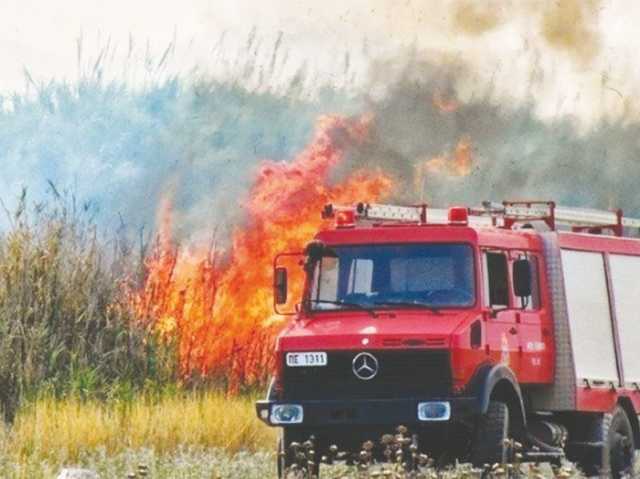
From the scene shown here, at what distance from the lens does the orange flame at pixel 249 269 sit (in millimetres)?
25672

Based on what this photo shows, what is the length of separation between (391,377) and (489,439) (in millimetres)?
1021

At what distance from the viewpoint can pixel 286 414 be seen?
66.3ft

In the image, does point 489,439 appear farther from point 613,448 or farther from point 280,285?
point 613,448

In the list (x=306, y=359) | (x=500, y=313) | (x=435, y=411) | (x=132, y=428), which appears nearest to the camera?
(x=435, y=411)

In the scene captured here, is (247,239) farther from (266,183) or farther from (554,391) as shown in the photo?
(554,391)

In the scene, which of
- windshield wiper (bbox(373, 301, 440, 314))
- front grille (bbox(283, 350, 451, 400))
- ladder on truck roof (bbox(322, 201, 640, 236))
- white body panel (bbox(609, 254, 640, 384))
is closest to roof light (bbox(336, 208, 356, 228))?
ladder on truck roof (bbox(322, 201, 640, 236))

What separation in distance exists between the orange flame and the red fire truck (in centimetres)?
438

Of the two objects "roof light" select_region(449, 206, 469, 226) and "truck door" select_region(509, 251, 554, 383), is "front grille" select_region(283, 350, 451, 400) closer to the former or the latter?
"truck door" select_region(509, 251, 554, 383)

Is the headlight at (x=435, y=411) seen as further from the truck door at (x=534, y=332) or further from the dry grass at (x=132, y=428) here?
the dry grass at (x=132, y=428)

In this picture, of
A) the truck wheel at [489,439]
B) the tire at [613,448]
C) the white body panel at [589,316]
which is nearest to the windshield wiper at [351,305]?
the truck wheel at [489,439]

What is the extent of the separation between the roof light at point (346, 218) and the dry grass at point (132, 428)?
8.74 feet

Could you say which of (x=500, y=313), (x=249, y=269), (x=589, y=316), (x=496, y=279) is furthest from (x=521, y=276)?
(x=249, y=269)

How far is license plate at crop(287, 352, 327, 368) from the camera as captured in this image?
66.1 feet

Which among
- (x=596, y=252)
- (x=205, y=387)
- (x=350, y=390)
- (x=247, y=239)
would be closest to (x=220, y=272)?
(x=247, y=239)
